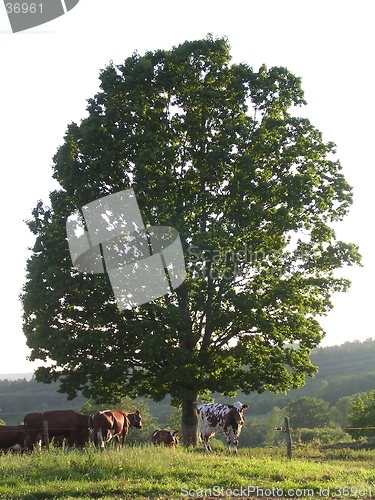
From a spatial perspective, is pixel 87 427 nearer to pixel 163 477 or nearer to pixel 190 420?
pixel 190 420

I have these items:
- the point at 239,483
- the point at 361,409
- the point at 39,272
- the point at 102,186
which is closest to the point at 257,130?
the point at 102,186

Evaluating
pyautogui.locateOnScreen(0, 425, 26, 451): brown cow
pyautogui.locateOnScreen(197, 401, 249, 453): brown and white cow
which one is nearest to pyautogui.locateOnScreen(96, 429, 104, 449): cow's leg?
pyautogui.locateOnScreen(0, 425, 26, 451): brown cow

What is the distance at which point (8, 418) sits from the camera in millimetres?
97938

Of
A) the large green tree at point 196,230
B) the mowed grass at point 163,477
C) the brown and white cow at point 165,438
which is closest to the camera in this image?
the mowed grass at point 163,477

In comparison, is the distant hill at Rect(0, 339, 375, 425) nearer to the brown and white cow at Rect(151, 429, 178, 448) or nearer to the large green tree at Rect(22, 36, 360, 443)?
the brown and white cow at Rect(151, 429, 178, 448)

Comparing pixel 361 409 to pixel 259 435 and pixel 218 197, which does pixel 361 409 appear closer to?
pixel 218 197

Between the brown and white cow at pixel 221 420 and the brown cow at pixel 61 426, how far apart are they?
16.0ft

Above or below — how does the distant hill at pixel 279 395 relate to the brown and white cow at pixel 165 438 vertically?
below

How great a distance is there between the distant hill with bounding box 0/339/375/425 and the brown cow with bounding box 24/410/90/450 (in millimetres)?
40528

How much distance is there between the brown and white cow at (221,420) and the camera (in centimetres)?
2317

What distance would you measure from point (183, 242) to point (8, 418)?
87327mm

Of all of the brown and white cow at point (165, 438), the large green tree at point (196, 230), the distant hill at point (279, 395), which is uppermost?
the large green tree at point (196, 230)

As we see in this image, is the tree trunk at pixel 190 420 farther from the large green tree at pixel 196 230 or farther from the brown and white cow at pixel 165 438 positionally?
the brown and white cow at pixel 165 438

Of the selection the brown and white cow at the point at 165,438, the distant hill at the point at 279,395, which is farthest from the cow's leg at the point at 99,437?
the distant hill at the point at 279,395
